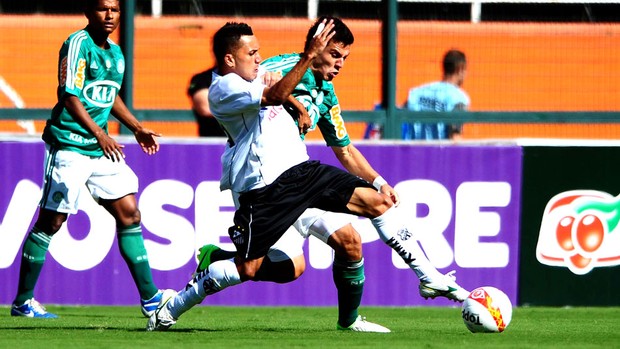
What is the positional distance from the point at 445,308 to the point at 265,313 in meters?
1.53

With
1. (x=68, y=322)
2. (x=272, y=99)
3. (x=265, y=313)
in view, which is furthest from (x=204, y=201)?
(x=272, y=99)

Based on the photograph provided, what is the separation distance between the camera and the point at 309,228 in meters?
7.34

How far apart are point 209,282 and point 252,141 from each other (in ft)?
2.70

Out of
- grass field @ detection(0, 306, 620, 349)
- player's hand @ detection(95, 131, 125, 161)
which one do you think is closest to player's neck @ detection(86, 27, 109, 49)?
player's hand @ detection(95, 131, 125, 161)

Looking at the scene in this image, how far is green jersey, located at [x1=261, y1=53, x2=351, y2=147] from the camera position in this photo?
24.3 ft

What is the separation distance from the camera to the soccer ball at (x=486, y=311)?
7137 mm

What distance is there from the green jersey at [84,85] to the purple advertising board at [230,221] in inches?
54.1

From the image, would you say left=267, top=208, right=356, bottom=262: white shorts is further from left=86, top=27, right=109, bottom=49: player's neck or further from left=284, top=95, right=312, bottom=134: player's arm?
left=86, top=27, right=109, bottom=49: player's neck

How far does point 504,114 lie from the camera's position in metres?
11.0

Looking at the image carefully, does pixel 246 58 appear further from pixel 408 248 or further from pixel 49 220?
pixel 49 220

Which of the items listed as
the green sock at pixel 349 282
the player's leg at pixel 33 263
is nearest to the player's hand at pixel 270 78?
the green sock at pixel 349 282

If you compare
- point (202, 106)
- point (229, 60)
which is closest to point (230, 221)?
point (202, 106)

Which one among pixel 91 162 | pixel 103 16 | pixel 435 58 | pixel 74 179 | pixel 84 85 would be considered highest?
pixel 103 16

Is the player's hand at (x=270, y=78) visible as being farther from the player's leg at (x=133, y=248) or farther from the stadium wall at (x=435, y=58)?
the stadium wall at (x=435, y=58)
